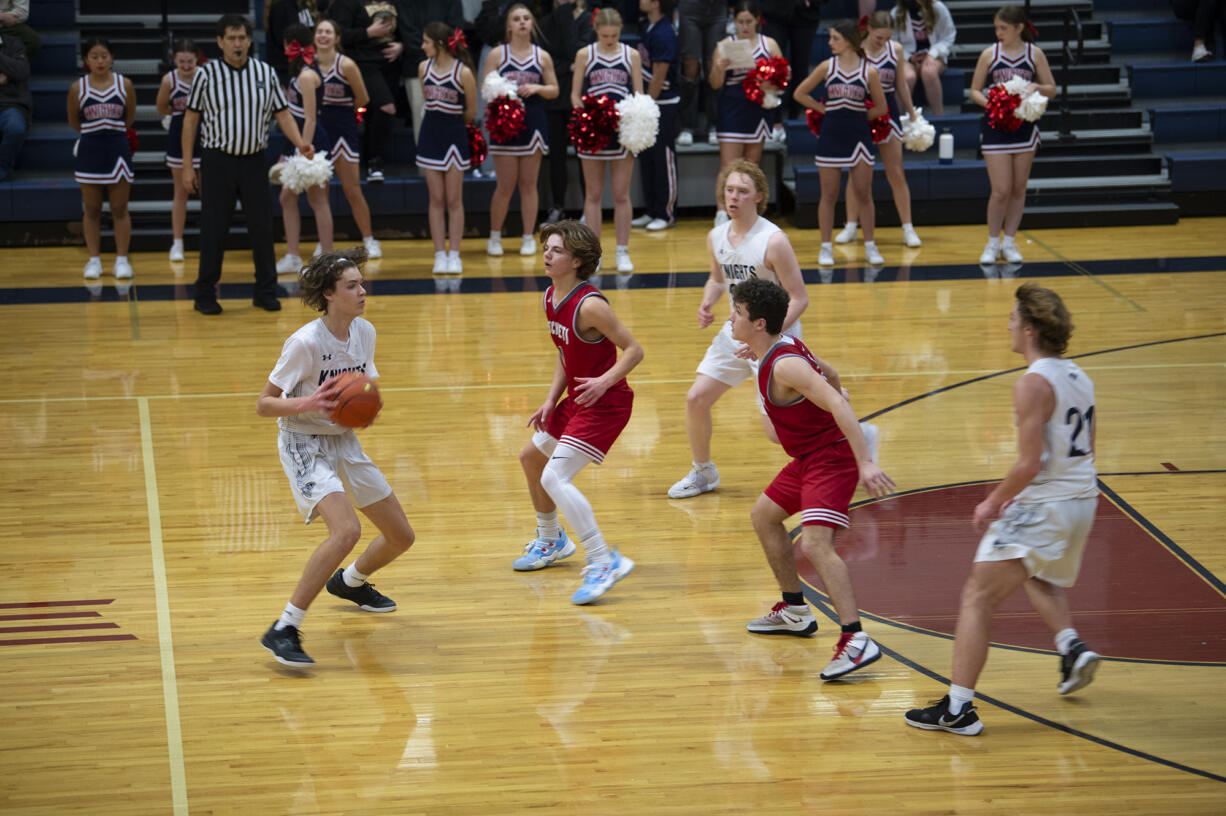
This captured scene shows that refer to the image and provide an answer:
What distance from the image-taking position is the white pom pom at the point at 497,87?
11344mm

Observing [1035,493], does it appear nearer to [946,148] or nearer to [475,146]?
[475,146]

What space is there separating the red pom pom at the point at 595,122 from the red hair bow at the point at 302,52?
7.18 feet

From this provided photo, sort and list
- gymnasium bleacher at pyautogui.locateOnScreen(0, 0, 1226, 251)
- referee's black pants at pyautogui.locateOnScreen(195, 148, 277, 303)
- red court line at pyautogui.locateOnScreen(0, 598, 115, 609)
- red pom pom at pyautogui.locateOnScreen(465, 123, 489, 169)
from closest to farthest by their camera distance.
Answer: red court line at pyautogui.locateOnScreen(0, 598, 115, 609), referee's black pants at pyautogui.locateOnScreen(195, 148, 277, 303), red pom pom at pyautogui.locateOnScreen(465, 123, 489, 169), gymnasium bleacher at pyautogui.locateOnScreen(0, 0, 1226, 251)

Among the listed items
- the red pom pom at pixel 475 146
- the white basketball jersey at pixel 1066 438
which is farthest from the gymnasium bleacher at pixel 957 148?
the white basketball jersey at pixel 1066 438

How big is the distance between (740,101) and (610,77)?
1.60m

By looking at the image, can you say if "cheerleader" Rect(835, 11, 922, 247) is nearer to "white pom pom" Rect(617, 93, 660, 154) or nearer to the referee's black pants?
"white pom pom" Rect(617, 93, 660, 154)

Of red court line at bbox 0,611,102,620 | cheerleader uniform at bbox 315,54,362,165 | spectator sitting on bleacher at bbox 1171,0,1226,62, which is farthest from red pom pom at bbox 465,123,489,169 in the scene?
spectator sitting on bleacher at bbox 1171,0,1226,62

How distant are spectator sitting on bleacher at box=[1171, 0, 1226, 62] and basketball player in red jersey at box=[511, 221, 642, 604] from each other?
1187cm

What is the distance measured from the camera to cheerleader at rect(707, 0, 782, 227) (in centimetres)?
1220

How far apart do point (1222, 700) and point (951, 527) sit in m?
1.69

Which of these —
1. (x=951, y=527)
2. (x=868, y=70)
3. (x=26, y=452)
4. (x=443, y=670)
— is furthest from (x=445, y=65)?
(x=443, y=670)

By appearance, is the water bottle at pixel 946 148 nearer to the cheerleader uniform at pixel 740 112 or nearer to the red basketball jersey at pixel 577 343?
the cheerleader uniform at pixel 740 112

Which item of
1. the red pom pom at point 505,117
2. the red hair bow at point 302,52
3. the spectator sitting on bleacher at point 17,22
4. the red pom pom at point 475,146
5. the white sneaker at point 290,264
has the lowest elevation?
the white sneaker at point 290,264

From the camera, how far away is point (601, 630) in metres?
4.89
